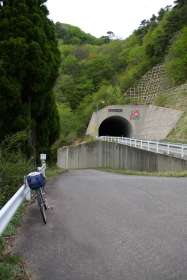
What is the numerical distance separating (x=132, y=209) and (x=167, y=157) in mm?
15116

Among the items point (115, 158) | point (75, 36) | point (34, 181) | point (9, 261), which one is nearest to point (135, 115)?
point (115, 158)

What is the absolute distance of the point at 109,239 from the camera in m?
6.82

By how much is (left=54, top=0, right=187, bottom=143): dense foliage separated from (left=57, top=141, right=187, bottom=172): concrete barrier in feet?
40.5

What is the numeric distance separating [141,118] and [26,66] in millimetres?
42250

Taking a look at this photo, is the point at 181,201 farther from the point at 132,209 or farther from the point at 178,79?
the point at 178,79

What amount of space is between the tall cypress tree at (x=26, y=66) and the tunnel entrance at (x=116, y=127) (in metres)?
40.4

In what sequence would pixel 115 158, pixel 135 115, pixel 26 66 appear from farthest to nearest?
pixel 135 115
pixel 115 158
pixel 26 66

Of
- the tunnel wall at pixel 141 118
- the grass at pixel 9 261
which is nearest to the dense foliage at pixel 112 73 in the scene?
the tunnel wall at pixel 141 118

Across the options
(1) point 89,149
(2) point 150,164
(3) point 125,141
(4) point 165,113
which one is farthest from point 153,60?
(2) point 150,164

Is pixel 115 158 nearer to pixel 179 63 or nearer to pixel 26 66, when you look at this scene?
pixel 26 66

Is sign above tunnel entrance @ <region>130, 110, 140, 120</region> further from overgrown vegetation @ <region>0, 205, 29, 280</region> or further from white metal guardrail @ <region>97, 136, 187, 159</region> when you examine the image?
overgrown vegetation @ <region>0, 205, 29, 280</region>

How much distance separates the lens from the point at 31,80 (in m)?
18.7

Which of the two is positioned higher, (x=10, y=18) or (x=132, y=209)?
(x=10, y=18)

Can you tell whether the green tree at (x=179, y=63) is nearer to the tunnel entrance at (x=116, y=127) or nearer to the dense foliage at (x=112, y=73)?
the dense foliage at (x=112, y=73)
